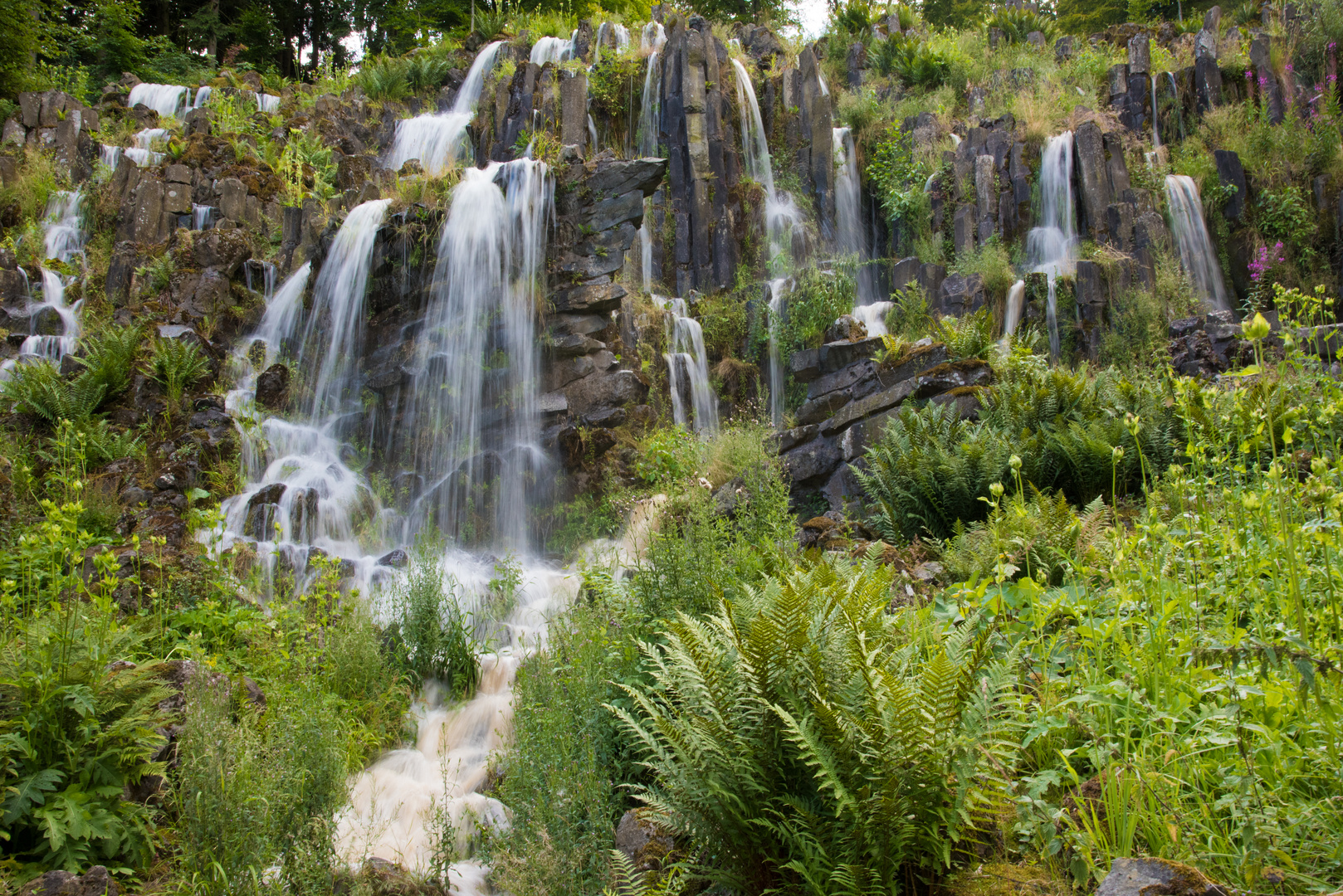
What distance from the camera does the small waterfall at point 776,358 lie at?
11.6 m

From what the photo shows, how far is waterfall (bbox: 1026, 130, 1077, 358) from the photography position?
11.9 meters

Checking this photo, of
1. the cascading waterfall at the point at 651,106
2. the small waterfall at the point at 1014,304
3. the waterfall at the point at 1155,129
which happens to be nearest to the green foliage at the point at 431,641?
the small waterfall at the point at 1014,304

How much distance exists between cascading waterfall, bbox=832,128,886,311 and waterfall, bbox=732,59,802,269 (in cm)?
88

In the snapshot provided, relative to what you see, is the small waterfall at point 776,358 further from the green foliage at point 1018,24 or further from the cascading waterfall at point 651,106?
the green foliage at point 1018,24

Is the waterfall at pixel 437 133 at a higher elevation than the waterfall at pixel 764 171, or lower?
higher

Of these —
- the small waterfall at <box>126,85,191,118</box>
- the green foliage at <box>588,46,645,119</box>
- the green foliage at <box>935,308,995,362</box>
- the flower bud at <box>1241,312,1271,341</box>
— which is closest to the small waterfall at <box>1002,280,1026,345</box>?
the green foliage at <box>935,308,995,362</box>

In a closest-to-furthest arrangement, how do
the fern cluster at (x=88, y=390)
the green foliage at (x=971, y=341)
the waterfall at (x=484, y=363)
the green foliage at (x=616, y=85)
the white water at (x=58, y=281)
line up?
the green foliage at (x=971, y=341)
the fern cluster at (x=88, y=390)
the waterfall at (x=484, y=363)
the white water at (x=58, y=281)
the green foliage at (x=616, y=85)

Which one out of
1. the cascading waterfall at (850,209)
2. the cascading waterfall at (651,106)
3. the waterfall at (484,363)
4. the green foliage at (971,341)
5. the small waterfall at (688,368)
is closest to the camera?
the green foliage at (971,341)

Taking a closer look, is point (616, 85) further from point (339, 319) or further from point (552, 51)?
point (339, 319)

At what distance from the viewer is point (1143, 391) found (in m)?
5.32

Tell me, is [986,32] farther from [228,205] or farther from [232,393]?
Answer: [232,393]

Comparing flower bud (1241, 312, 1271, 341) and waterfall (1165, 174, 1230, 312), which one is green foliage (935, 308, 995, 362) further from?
waterfall (1165, 174, 1230, 312)

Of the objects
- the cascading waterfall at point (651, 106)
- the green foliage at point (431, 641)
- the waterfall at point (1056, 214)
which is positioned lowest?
the green foliage at point (431, 641)

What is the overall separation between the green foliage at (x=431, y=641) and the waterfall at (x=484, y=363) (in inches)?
127
